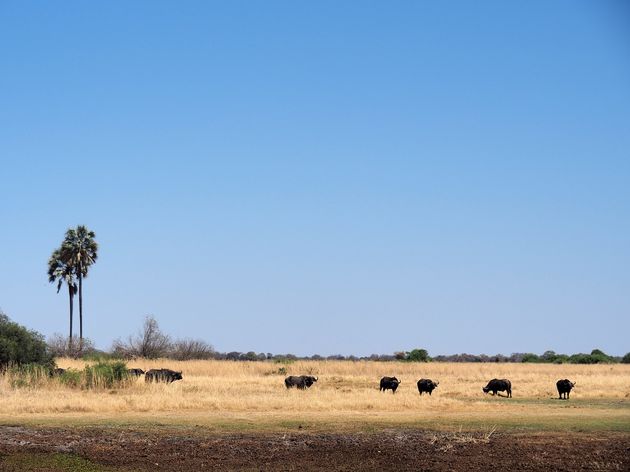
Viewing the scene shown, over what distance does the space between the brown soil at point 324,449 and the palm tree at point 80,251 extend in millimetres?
51511

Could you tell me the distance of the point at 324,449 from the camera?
2234 centimetres

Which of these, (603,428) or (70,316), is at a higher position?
(70,316)

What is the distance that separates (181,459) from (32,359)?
75.0ft

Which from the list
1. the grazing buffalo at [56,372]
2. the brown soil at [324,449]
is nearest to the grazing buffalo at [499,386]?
the brown soil at [324,449]

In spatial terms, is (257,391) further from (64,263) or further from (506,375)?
(64,263)

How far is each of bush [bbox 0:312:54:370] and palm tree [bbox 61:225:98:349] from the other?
30.8 meters

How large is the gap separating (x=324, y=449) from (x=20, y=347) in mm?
23661

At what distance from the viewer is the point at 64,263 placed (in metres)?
74.0

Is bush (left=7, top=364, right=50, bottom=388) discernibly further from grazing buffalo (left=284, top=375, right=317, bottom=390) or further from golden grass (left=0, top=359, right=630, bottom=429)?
grazing buffalo (left=284, top=375, right=317, bottom=390)

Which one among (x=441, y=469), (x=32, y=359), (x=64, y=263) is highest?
(x=64, y=263)

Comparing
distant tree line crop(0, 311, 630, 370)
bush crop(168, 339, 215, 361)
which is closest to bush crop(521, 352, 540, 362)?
distant tree line crop(0, 311, 630, 370)

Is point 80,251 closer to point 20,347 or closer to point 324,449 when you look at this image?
point 20,347

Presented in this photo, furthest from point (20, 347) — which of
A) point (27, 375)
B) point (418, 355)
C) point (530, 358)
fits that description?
point (530, 358)

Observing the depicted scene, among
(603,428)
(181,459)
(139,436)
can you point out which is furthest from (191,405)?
(603,428)
